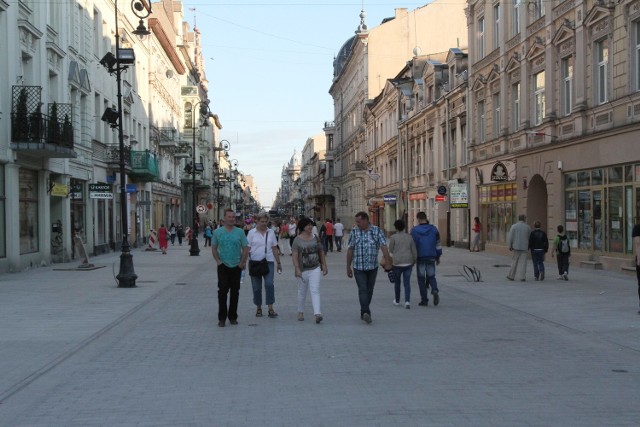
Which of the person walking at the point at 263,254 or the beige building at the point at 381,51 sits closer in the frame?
the person walking at the point at 263,254

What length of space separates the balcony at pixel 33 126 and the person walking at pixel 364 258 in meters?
13.9

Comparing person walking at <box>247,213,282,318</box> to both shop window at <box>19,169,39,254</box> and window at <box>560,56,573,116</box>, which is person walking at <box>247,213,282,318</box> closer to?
shop window at <box>19,169,39,254</box>

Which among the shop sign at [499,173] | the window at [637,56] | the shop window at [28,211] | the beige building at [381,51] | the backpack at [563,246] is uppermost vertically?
the beige building at [381,51]

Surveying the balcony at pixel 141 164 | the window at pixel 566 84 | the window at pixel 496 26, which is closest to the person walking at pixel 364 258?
the window at pixel 566 84

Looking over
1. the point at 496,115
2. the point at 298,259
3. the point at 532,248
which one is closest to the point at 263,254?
the point at 298,259

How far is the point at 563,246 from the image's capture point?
61.6ft

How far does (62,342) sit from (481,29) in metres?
27.5

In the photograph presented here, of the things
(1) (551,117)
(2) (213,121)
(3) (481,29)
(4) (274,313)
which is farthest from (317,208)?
(4) (274,313)

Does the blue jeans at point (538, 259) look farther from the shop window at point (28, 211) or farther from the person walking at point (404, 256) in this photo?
the shop window at point (28, 211)

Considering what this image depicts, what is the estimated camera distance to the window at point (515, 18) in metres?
28.2

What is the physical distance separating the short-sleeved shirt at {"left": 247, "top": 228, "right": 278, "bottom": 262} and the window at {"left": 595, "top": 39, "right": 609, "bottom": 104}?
12930 mm

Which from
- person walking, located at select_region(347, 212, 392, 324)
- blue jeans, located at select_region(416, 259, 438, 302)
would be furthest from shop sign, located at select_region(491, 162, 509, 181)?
person walking, located at select_region(347, 212, 392, 324)

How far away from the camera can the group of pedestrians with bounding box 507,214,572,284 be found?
18.4 meters

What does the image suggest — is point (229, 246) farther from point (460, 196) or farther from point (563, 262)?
point (460, 196)
